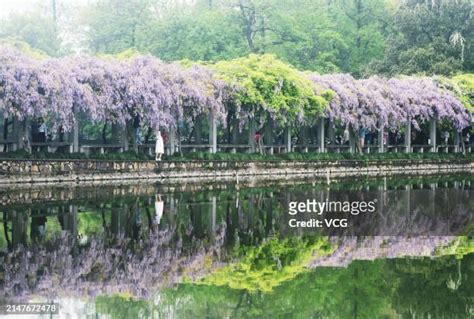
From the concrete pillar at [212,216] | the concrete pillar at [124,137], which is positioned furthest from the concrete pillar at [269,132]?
the concrete pillar at [212,216]

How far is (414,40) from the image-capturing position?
6506 cm

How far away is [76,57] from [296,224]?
64.1 ft

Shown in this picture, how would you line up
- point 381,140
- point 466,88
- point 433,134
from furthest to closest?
point 466,88, point 433,134, point 381,140

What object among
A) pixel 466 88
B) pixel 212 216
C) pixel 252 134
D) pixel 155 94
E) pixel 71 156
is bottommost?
pixel 212 216

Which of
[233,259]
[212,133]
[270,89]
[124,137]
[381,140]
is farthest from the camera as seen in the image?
[381,140]

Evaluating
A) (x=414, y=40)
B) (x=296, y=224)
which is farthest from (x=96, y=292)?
(x=414, y=40)

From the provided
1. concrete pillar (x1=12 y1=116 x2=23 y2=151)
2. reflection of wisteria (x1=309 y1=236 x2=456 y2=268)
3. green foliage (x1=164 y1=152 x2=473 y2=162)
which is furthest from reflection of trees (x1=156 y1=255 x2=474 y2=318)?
green foliage (x1=164 y1=152 x2=473 y2=162)

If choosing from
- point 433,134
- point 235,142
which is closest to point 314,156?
point 235,142

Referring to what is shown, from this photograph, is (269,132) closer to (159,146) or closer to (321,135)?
(321,135)

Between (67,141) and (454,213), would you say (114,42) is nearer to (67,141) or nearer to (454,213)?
(67,141)

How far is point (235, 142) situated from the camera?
4375 centimetres

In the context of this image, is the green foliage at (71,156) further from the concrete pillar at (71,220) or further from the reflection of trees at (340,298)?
the reflection of trees at (340,298)

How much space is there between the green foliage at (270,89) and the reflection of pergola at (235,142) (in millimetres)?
1650

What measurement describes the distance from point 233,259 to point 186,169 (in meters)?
24.7
